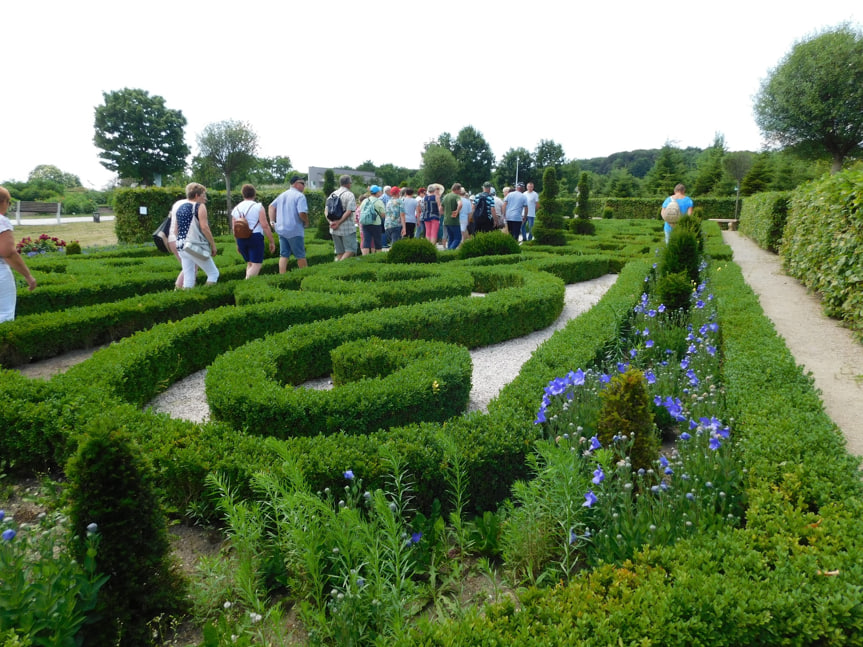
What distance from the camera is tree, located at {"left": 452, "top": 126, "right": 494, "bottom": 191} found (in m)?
74.4

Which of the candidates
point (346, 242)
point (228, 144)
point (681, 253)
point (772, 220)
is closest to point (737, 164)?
point (772, 220)

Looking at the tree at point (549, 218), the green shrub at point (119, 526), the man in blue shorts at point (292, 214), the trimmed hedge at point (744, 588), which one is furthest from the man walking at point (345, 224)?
the trimmed hedge at point (744, 588)

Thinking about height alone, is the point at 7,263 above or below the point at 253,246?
below

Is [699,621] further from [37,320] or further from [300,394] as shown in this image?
[37,320]

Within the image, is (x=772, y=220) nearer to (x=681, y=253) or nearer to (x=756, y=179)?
(x=681, y=253)

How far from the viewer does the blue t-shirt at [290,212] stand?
9.24m

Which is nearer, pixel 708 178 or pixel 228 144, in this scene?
pixel 228 144

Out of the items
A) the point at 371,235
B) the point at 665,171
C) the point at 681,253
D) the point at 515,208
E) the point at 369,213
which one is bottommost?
the point at 681,253

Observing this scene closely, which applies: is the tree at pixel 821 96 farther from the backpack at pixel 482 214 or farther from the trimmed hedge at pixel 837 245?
the backpack at pixel 482 214

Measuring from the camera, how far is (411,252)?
11.5 meters

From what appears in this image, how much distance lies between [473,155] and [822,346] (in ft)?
240

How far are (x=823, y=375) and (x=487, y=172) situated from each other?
73314mm

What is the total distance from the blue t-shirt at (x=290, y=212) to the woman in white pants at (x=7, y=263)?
409 cm

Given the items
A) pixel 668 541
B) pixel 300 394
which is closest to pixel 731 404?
→ pixel 668 541
